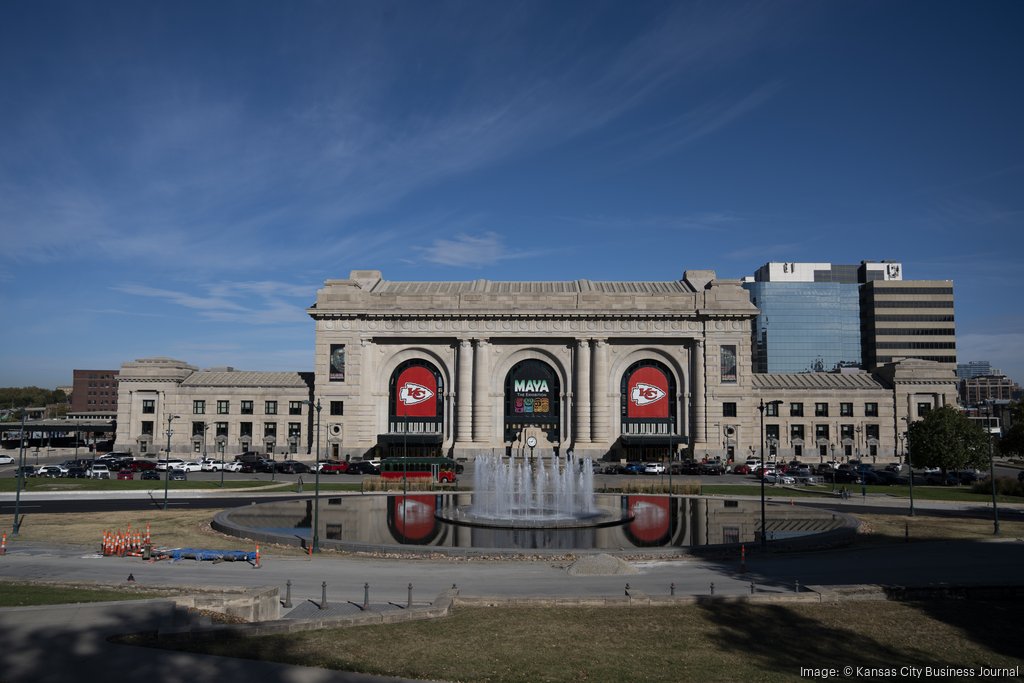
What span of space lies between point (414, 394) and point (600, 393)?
2168 centimetres

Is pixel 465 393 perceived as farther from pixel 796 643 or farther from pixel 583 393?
pixel 796 643

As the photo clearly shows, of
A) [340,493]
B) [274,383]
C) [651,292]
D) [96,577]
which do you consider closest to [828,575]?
[96,577]

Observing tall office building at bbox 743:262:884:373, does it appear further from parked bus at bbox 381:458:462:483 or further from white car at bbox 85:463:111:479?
white car at bbox 85:463:111:479

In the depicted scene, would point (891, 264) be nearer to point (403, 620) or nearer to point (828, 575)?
point (828, 575)

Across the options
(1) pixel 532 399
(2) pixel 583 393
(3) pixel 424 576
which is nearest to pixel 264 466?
(1) pixel 532 399

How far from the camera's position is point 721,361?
A: 273 ft

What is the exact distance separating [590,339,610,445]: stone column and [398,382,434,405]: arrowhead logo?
19.2 meters

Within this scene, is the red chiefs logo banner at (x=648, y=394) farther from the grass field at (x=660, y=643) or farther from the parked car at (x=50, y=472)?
the grass field at (x=660, y=643)

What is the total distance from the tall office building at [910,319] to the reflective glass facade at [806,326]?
35.5 feet

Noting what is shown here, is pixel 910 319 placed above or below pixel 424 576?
above

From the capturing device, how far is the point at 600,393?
82.9 meters

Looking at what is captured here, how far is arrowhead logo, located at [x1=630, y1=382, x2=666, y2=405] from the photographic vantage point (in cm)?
8431

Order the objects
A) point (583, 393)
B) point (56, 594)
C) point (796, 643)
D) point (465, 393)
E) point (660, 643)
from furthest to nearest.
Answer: point (465, 393), point (583, 393), point (56, 594), point (796, 643), point (660, 643)

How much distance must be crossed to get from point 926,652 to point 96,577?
2428cm
